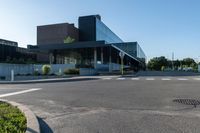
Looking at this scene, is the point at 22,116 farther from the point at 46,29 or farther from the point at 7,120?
the point at 46,29

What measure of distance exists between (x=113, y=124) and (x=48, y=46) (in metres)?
37.4

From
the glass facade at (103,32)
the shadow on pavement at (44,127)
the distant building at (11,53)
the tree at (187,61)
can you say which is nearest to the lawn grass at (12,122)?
the shadow on pavement at (44,127)

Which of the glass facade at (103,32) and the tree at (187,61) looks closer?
the glass facade at (103,32)

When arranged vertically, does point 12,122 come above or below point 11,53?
below

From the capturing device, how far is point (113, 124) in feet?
19.4

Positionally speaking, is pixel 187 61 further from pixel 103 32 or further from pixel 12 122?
pixel 12 122

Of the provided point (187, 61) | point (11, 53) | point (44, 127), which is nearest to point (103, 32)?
point (11, 53)

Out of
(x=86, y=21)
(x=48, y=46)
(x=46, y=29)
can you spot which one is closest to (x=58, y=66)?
(x=48, y=46)

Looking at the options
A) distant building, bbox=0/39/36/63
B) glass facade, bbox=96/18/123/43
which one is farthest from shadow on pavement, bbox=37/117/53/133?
glass facade, bbox=96/18/123/43

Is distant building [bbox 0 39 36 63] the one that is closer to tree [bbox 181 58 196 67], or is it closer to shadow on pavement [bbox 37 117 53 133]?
shadow on pavement [bbox 37 117 53 133]

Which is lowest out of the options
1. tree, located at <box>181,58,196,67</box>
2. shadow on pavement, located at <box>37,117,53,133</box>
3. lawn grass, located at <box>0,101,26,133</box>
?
shadow on pavement, located at <box>37,117,53,133</box>

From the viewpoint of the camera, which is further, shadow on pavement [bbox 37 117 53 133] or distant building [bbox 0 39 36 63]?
distant building [bbox 0 39 36 63]

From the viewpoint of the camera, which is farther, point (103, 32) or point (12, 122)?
point (103, 32)

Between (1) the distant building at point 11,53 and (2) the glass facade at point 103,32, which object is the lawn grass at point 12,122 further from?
(2) the glass facade at point 103,32
